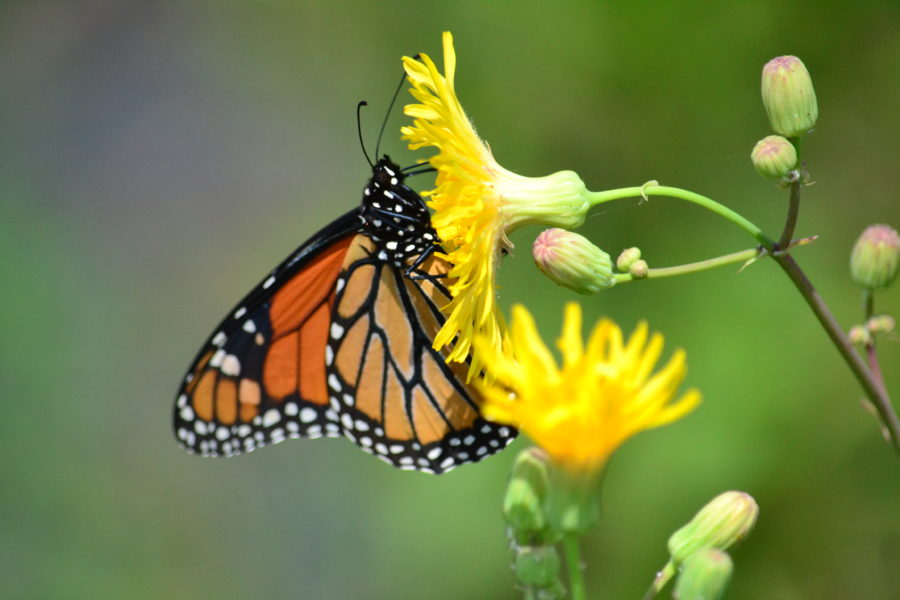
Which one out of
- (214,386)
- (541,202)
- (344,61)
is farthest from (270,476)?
(541,202)

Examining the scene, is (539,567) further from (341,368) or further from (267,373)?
(267,373)

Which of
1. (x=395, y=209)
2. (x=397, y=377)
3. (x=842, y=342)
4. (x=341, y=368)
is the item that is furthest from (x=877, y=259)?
(x=341, y=368)

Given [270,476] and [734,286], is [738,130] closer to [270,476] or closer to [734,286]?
[734,286]

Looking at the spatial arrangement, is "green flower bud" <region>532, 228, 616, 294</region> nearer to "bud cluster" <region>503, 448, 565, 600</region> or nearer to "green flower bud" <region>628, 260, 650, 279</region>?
"green flower bud" <region>628, 260, 650, 279</region>

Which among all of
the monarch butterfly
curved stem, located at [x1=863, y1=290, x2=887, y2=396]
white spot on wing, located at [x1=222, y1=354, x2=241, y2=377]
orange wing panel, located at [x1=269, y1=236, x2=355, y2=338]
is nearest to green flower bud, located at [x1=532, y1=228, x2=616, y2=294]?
curved stem, located at [x1=863, y1=290, x2=887, y2=396]

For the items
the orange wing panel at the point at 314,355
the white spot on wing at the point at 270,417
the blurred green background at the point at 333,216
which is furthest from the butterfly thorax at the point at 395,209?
the blurred green background at the point at 333,216
